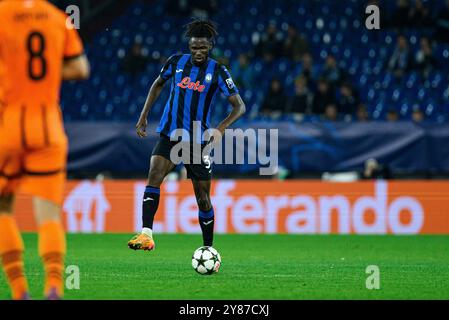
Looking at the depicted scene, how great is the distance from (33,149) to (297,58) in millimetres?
13551

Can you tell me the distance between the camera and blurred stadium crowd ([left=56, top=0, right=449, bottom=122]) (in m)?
17.3

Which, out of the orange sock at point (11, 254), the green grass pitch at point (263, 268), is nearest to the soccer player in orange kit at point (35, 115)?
the orange sock at point (11, 254)

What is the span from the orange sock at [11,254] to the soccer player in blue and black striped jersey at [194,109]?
3.10 meters

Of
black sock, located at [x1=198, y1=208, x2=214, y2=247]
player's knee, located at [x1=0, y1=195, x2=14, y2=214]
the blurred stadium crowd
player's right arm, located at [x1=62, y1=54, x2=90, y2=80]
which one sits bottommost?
black sock, located at [x1=198, y1=208, x2=214, y2=247]

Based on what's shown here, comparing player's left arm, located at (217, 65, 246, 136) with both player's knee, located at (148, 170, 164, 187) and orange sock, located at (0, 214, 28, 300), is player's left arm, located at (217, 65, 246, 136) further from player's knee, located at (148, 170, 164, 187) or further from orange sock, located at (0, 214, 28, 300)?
orange sock, located at (0, 214, 28, 300)

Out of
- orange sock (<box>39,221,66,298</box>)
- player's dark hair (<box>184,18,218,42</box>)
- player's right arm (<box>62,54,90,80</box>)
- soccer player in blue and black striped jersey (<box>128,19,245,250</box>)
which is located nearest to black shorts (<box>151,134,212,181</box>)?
soccer player in blue and black striped jersey (<box>128,19,245,250</box>)

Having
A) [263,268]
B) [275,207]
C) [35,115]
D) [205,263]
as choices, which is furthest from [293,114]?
[35,115]

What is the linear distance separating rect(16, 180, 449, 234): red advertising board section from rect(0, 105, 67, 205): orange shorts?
9378mm

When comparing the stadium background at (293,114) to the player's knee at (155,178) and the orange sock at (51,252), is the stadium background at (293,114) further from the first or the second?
the orange sock at (51,252)

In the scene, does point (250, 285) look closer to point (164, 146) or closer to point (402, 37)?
point (164, 146)

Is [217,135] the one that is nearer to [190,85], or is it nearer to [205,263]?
[190,85]

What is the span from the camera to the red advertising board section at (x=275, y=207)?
49.2 ft

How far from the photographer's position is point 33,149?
5.60 metres
